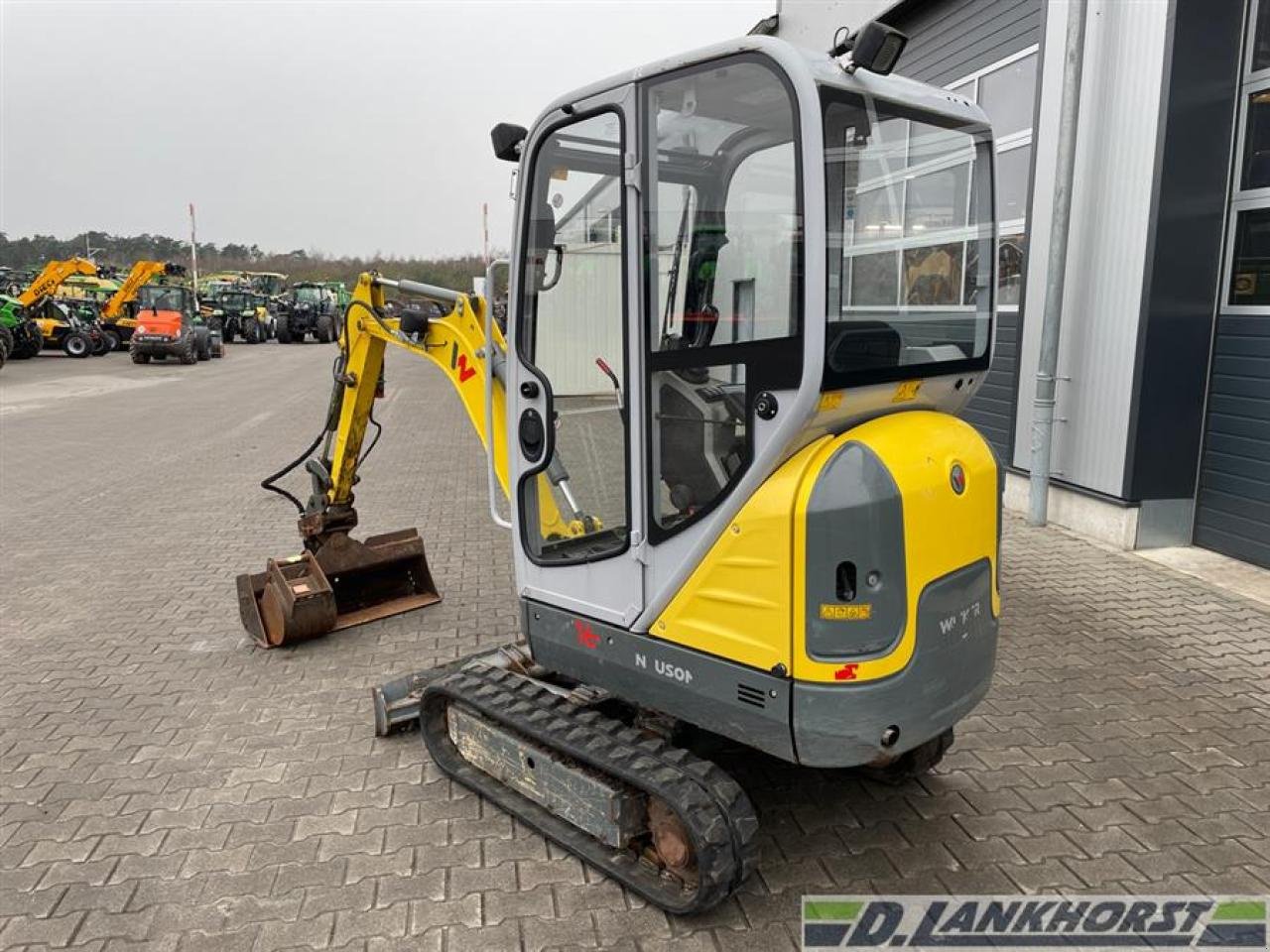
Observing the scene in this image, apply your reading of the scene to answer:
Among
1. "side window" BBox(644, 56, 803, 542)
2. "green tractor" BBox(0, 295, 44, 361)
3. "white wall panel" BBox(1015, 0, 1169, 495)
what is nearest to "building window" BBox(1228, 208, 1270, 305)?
"white wall panel" BBox(1015, 0, 1169, 495)

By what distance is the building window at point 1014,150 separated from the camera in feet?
26.2

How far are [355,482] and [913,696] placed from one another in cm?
359

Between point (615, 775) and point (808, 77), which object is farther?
point (615, 775)

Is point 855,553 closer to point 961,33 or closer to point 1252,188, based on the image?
point 1252,188

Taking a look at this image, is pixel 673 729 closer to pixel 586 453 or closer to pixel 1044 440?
pixel 586 453

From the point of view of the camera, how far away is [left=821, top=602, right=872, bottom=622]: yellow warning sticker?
99.7 inches

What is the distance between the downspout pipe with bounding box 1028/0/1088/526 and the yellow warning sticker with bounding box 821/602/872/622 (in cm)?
534

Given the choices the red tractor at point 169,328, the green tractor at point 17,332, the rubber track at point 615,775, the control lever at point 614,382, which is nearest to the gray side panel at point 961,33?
the control lever at point 614,382

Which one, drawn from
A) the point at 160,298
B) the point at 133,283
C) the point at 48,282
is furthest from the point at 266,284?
the point at 48,282

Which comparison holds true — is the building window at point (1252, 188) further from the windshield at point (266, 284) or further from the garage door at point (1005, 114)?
the windshield at point (266, 284)

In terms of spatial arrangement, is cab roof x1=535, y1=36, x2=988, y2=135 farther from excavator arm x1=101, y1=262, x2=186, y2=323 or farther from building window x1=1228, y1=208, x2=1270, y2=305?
excavator arm x1=101, y1=262, x2=186, y2=323

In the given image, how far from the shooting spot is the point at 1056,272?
7039mm

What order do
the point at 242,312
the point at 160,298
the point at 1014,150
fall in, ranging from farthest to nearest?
the point at 242,312, the point at 160,298, the point at 1014,150

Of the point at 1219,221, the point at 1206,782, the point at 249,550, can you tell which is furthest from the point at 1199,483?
the point at 249,550
